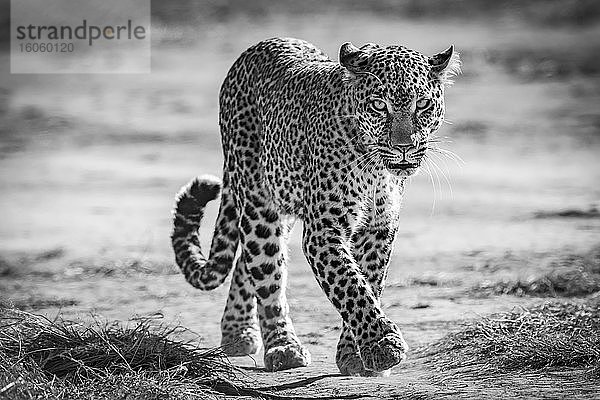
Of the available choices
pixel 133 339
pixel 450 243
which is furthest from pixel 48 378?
pixel 450 243

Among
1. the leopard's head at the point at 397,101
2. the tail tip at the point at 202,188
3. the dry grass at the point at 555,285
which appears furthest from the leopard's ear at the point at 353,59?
the dry grass at the point at 555,285

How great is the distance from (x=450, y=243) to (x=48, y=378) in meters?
5.34

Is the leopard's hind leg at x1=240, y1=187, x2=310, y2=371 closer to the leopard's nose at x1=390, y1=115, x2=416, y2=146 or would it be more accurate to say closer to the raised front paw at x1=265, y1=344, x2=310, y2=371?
the raised front paw at x1=265, y1=344, x2=310, y2=371

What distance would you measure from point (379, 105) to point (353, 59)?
37 cm

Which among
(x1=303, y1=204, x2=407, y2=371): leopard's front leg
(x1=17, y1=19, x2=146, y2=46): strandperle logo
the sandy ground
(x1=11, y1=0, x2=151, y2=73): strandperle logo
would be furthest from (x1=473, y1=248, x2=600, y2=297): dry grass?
(x1=17, y1=19, x2=146, y2=46): strandperle logo

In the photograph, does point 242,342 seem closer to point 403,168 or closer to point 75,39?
point 403,168

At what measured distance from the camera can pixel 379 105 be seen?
6445 millimetres

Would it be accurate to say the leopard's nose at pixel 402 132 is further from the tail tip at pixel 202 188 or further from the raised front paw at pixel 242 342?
the raised front paw at pixel 242 342

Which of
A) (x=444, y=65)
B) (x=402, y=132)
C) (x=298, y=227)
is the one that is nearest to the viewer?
(x=402, y=132)

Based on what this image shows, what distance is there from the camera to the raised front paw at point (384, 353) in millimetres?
6195

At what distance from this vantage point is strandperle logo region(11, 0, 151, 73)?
2008cm

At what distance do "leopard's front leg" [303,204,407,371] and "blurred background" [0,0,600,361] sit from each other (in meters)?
0.66

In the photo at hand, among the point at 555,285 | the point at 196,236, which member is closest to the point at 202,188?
the point at 196,236

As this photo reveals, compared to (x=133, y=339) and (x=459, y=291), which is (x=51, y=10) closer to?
(x=459, y=291)
